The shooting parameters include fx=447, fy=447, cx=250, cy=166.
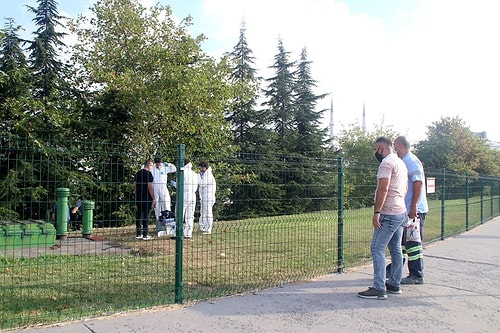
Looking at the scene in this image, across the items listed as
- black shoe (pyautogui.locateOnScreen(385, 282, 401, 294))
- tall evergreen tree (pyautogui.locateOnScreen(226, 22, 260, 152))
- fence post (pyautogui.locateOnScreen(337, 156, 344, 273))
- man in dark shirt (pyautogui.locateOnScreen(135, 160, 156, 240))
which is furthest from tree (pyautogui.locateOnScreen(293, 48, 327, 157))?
black shoe (pyautogui.locateOnScreen(385, 282, 401, 294))

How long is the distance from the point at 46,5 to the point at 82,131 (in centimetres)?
552

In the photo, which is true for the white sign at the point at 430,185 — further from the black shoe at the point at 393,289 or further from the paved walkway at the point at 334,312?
the black shoe at the point at 393,289

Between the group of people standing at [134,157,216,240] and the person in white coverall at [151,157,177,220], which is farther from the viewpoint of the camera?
the person in white coverall at [151,157,177,220]

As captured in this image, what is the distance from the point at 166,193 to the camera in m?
9.66

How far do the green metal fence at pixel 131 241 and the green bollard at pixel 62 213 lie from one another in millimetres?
71

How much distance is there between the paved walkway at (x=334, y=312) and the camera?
4492mm

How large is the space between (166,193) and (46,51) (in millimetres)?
9670

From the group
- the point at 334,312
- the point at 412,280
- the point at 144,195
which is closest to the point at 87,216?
the point at 144,195

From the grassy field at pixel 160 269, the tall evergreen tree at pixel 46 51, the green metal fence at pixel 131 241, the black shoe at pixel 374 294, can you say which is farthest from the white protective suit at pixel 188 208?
the tall evergreen tree at pixel 46 51

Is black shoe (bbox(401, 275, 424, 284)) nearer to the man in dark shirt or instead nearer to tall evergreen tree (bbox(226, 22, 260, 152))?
the man in dark shirt

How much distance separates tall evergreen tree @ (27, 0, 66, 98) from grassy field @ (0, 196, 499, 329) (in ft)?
29.9

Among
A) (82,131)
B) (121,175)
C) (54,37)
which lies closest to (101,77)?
(82,131)

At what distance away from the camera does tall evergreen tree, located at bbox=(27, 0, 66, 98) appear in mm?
15852

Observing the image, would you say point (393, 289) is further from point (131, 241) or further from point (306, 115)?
point (306, 115)
